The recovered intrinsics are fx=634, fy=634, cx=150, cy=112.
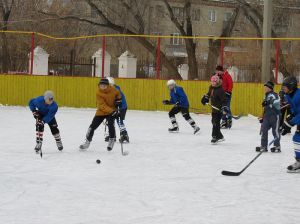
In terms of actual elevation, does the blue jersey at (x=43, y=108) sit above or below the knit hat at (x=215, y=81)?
below

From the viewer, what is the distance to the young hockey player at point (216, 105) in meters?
10.8

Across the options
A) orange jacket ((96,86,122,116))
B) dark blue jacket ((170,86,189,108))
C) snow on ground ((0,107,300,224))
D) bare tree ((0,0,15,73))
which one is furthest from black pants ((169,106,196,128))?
bare tree ((0,0,15,73))

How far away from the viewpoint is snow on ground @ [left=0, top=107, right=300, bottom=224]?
17.8 feet

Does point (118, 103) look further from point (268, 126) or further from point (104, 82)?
point (268, 126)

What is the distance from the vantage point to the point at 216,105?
1089cm

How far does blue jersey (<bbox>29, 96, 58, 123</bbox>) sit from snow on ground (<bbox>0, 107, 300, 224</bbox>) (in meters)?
0.56

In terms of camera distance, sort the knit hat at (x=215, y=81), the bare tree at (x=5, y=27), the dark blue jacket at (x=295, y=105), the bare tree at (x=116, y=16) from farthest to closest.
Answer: the bare tree at (x=116, y=16) → the bare tree at (x=5, y=27) → the knit hat at (x=215, y=81) → the dark blue jacket at (x=295, y=105)

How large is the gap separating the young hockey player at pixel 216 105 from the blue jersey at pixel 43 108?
280 cm

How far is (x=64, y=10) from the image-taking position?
117ft

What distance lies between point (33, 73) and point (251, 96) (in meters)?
7.05

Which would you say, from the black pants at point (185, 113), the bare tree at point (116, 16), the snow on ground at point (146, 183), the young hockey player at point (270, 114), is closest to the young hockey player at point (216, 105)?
the snow on ground at point (146, 183)

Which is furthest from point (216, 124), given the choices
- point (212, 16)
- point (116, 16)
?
point (212, 16)

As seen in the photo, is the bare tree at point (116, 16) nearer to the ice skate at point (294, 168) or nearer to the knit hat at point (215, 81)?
the knit hat at point (215, 81)

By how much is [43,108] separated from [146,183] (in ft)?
8.98
